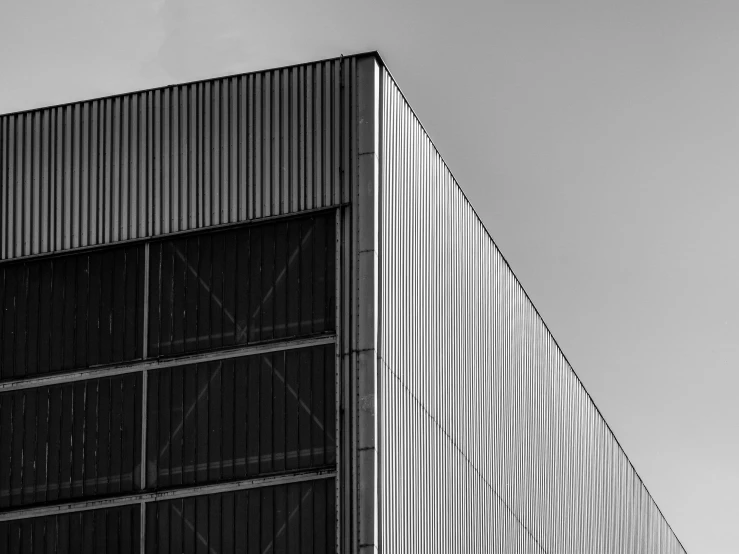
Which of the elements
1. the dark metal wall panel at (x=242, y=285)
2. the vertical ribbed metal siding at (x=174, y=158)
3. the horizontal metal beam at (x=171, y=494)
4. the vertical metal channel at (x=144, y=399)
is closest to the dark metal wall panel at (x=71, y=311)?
the vertical metal channel at (x=144, y=399)

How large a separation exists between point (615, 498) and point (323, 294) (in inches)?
1333

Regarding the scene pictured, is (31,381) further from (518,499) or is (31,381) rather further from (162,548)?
(518,499)

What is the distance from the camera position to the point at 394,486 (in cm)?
3853

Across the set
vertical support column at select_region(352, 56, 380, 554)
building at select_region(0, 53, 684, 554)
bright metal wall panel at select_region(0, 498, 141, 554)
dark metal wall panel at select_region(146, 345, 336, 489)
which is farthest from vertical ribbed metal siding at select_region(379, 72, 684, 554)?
bright metal wall panel at select_region(0, 498, 141, 554)

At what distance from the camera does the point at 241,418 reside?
131 feet

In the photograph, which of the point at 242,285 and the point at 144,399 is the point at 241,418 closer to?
the point at 144,399

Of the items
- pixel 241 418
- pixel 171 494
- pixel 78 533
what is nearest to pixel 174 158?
pixel 241 418

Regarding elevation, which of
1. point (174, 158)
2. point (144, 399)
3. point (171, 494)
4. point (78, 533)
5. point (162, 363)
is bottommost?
point (78, 533)

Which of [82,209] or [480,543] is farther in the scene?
[480,543]

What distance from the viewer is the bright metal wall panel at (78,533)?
132 ft

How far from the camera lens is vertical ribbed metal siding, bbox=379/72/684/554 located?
39906 millimetres

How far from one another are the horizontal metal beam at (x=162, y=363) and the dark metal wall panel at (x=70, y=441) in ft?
0.56

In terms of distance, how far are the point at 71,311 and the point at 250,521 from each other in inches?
323

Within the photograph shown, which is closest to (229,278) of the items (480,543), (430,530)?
(430,530)
